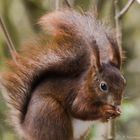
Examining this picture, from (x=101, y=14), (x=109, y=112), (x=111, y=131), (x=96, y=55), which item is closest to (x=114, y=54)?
(x=96, y=55)

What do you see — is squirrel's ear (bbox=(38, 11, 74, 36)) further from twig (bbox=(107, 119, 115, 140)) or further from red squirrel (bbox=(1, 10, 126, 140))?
twig (bbox=(107, 119, 115, 140))

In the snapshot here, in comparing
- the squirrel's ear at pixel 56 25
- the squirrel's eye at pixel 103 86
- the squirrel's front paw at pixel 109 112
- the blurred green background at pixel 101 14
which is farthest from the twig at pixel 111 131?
the blurred green background at pixel 101 14

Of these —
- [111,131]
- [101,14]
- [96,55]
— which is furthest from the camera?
[101,14]

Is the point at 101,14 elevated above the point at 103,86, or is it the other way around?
the point at 103,86

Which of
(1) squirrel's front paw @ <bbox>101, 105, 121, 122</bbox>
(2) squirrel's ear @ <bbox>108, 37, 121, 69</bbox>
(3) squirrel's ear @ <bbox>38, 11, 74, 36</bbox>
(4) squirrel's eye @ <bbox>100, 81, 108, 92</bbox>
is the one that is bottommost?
(1) squirrel's front paw @ <bbox>101, 105, 121, 122</bbox>

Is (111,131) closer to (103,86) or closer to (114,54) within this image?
(103,86)

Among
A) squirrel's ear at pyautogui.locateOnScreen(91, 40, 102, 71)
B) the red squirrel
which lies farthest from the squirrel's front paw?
squirrel's ear at pyautogui.locateOnScreen(91, 40, 102, 71)

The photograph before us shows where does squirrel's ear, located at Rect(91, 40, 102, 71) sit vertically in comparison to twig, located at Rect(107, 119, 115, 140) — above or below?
above

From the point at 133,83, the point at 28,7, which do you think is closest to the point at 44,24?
the point at 28,7

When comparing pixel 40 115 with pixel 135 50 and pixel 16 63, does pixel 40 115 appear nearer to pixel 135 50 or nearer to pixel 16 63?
pixel 16 63
